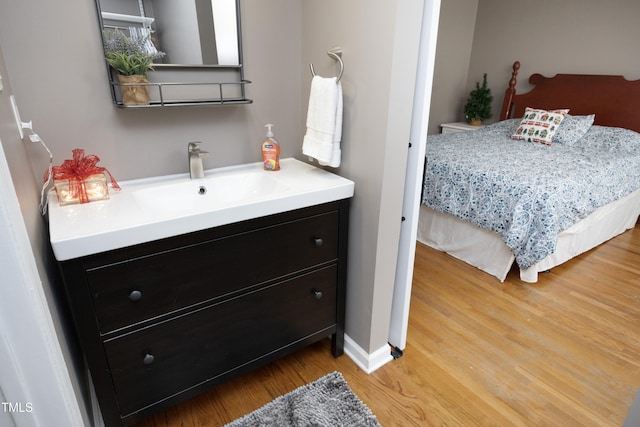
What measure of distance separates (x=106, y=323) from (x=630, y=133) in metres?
3.86

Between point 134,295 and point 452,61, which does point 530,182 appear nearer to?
point 134,295

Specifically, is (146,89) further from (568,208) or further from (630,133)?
(630,133)

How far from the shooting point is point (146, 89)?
4.39 ft

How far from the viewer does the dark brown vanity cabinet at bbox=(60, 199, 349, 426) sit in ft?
3.59

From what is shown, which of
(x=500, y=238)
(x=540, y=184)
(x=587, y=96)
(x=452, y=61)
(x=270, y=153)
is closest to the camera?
(x=270, y=153)

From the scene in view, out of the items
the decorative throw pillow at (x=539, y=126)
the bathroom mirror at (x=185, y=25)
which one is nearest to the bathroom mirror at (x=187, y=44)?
the bathroom mirror at (x=185, y=25)

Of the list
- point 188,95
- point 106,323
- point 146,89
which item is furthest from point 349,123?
point 106,323

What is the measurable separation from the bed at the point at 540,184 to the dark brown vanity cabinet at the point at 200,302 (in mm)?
1325

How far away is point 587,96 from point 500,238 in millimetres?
2220

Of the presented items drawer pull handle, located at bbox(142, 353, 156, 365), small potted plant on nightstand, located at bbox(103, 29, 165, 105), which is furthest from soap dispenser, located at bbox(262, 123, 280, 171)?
drawer pull handle, located at bbox(142, 353, 156, 365)

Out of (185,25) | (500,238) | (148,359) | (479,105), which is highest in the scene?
(185,25)

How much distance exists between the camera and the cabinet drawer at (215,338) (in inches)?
47.6

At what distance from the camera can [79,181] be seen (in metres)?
1.20

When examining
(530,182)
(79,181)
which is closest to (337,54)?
(79,181)
